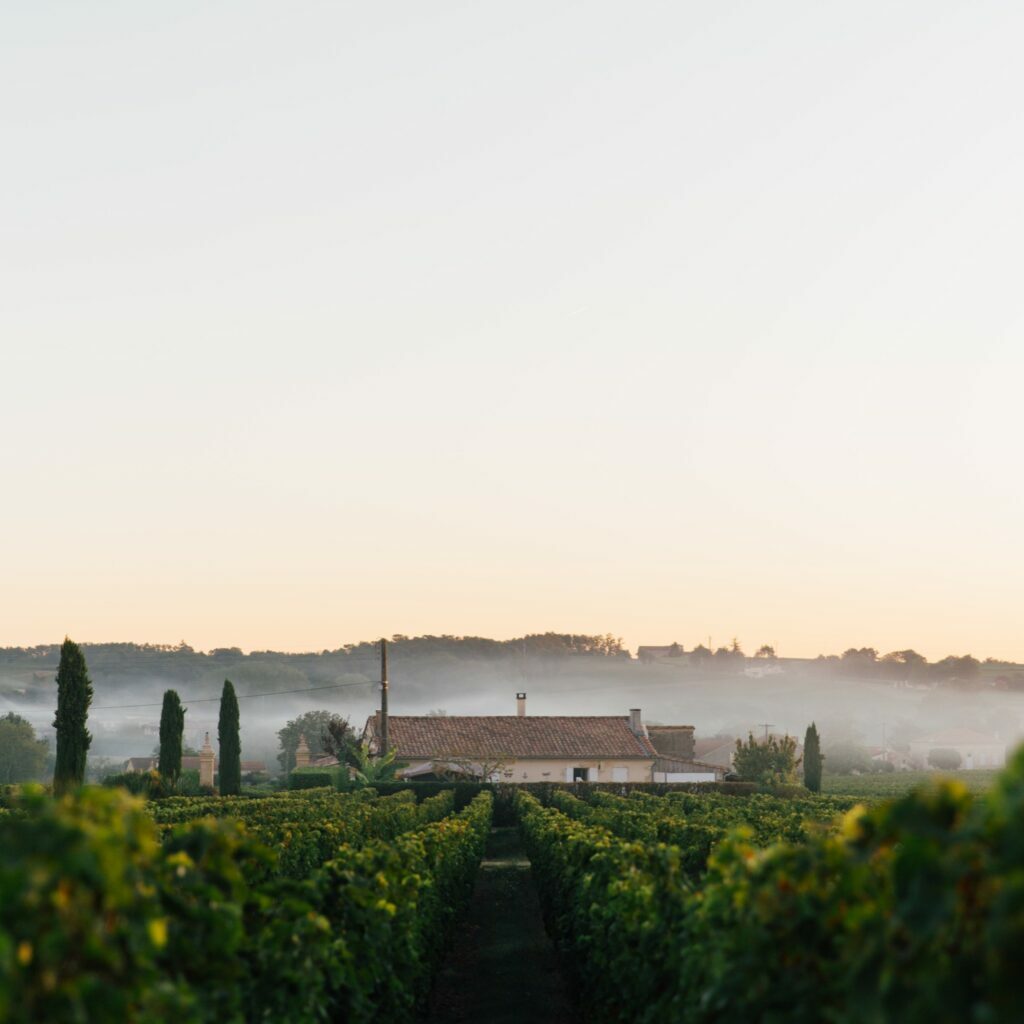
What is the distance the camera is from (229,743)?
→ 54.7 m

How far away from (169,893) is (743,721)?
649 feet

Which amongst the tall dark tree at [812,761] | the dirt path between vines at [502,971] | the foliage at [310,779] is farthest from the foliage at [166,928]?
the tall dark tree at [812,761]

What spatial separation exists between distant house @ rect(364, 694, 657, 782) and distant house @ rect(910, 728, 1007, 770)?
9299 cm

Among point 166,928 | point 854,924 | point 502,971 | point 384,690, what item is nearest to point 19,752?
point 384,690

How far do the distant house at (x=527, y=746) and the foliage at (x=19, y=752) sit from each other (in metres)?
62.7

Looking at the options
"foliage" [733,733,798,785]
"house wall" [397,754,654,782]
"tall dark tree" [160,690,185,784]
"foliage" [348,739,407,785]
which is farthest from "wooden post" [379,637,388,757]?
"foliage" [733,733,798,785]

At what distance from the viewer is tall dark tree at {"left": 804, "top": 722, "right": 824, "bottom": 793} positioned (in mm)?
65125

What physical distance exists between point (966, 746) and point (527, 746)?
106 meters

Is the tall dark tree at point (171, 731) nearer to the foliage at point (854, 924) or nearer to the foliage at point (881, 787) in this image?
the foliage at point (881, 787)

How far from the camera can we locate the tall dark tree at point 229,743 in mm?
52888

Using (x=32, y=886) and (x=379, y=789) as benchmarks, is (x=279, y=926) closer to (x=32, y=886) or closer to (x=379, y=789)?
(x=32, y=886)

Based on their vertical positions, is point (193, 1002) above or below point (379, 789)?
above

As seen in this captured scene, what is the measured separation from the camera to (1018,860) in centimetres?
311

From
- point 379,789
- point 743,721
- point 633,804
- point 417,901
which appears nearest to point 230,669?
point 743,721
